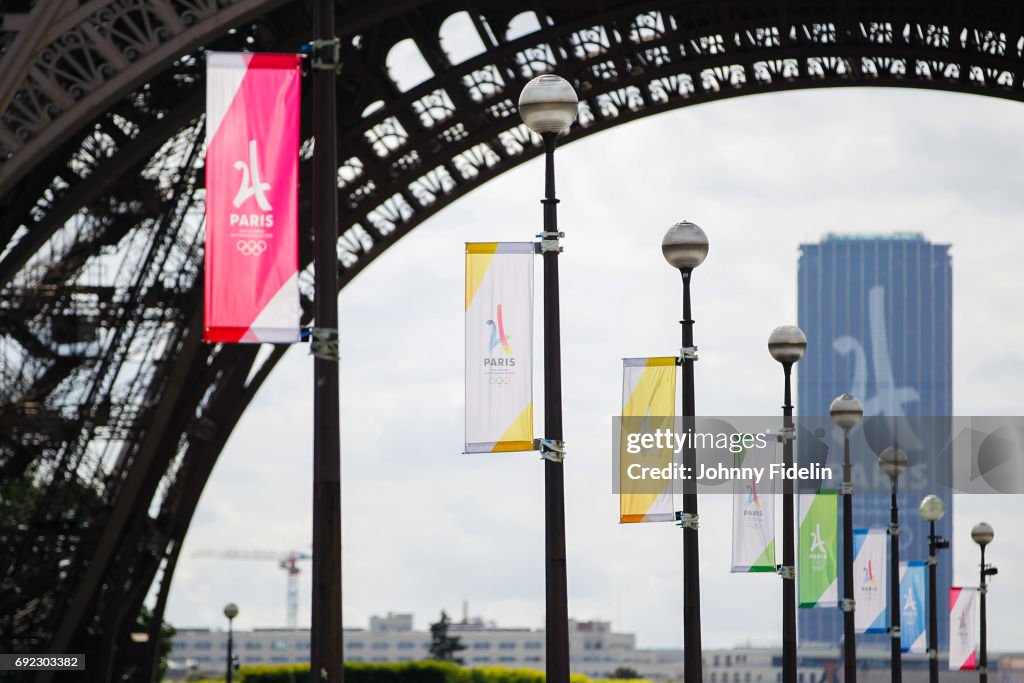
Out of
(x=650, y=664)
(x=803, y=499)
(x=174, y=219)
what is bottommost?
(x=650, y=664)

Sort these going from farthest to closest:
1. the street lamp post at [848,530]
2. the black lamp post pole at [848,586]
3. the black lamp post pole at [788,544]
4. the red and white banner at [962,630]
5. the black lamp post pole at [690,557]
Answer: the red and white banner at [962,630]
the black lamp post pole at [848,586]
the street lamp post at [848,530]
the black lamp post pole at [788,544]
the black lamp post pole at [690,557]

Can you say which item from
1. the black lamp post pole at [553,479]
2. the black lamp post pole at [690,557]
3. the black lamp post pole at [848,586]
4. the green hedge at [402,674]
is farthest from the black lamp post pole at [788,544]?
the green hedge at [402,674]

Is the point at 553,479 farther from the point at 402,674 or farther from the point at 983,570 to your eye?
the point at 402,674

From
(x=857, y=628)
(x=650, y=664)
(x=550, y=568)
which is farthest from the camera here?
(x=650, y=664)

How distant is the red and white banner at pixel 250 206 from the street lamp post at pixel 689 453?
781 cm

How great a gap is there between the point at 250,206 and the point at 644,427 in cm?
731

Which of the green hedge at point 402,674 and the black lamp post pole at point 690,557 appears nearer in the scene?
the black lamp post pole at point 690,557

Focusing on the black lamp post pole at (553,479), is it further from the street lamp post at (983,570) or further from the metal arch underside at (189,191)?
the street lamp post at (983,570)

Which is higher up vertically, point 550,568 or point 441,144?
point 441,144

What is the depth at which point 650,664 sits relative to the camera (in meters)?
190

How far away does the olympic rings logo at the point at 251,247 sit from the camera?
12562 mm

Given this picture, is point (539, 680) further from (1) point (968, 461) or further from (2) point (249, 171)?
(2) point (249, 171)

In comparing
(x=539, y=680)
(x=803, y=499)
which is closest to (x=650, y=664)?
(x=539, y=680)

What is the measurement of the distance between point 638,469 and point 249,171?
752cm
